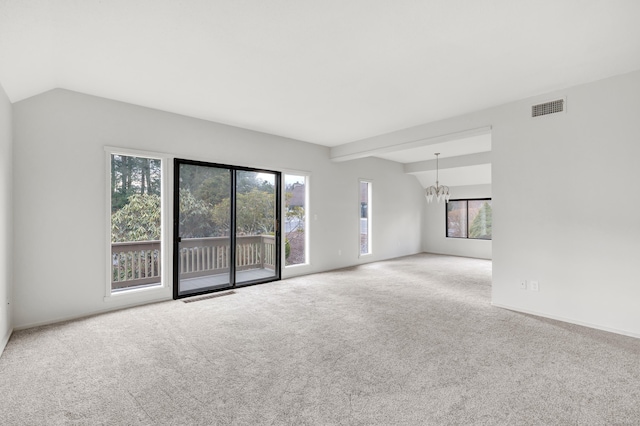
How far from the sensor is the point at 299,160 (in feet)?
19.7

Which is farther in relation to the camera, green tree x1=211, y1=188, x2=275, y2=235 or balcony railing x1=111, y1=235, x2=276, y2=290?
green tree x1=211, y1=188, x2=275, y2=235

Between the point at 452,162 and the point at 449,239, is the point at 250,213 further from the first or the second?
the point at 449,239

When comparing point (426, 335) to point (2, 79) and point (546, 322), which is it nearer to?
point (546, 322)

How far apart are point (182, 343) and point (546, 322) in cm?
401

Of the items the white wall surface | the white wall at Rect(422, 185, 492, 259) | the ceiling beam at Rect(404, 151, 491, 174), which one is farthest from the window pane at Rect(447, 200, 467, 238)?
the white wall surface

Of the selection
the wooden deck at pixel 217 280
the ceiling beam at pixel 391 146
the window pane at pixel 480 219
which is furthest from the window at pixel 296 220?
the window pane at pixel 480 219

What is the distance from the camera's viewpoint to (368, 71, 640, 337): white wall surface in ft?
10.4

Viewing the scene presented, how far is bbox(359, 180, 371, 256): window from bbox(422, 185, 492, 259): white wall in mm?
2817

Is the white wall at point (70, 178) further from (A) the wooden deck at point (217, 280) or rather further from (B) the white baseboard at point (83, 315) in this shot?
(A) the wooden deck at point (217, 280)

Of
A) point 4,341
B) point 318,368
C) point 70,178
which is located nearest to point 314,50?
point 318,368

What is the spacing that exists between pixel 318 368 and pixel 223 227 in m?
3.12

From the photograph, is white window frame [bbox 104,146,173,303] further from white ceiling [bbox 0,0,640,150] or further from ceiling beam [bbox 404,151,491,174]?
ceiling beam [bbox 404,151,491,174]

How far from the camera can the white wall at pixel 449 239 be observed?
8.38 metres

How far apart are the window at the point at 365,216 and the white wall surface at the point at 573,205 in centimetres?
374
